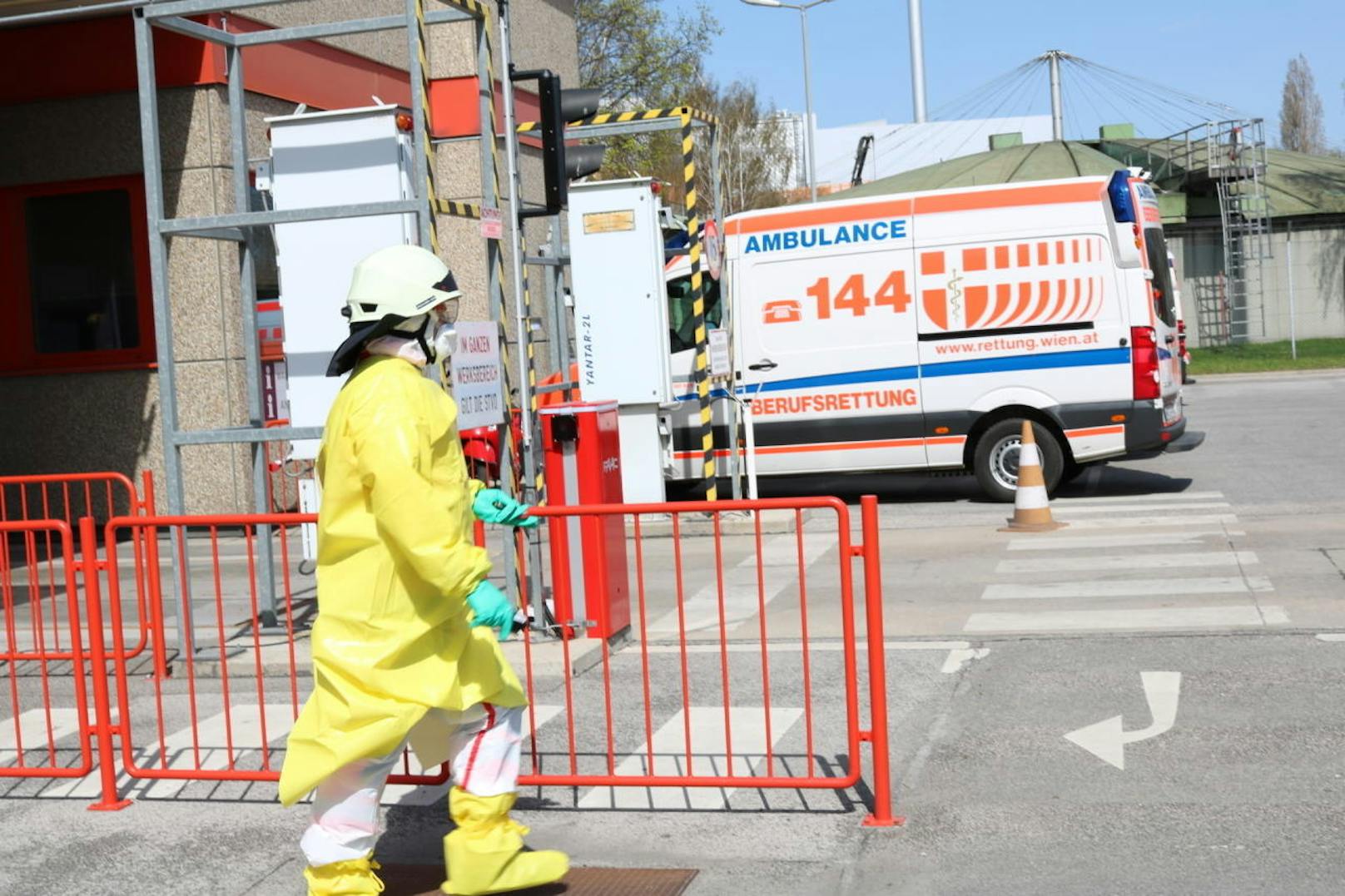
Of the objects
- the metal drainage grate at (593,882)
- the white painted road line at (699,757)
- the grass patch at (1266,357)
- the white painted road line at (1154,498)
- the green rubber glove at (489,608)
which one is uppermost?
the grass patch at (1266,357)

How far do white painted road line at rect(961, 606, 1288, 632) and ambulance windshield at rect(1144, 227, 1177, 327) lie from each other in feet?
17.8

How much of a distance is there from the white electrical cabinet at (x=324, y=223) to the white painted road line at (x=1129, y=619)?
12.8 ft

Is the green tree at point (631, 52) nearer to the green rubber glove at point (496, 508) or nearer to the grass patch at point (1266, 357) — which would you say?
the grass patch at point (1266, 357)

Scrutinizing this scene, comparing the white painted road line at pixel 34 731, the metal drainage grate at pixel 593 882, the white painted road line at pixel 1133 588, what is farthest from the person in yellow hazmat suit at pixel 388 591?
the white painted road line at pixel 1133 588

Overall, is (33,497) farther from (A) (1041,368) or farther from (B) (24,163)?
(A) (1041,368)

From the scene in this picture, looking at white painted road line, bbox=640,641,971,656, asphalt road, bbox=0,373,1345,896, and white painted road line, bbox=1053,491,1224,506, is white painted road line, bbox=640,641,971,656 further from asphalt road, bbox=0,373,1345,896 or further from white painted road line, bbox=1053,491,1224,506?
white painted road line, bbox=1053,491,1224,506

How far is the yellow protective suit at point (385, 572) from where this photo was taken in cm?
458

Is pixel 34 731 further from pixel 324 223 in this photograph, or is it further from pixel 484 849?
pixel 484 849

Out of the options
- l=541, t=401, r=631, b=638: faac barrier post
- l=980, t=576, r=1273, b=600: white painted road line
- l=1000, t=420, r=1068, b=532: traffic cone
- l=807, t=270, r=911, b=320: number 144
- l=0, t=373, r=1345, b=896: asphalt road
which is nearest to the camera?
l=0, t=373, r=1345, b=896: asphalt road

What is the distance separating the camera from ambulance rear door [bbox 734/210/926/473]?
14.9m

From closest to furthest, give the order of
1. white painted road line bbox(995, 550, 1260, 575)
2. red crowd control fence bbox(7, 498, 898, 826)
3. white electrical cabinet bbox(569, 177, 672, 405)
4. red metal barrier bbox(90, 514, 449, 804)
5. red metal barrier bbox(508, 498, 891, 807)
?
red metal barrier bbox(508, 498, 891, 807) < red crowd control fence bbox(7, 498, 898, 826) < red metal barrier bbox(90, 514, 449, 804) < white painted road line bbox(995, 550, 1260, 575) < white electrical cabinet bbox(569, 177, 672, 405)

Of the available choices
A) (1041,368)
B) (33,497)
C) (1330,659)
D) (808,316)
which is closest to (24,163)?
(33,497)

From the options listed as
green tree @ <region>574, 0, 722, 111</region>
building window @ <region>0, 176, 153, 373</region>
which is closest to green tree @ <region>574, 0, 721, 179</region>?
green tree @ <region>574, 0, 722, 111</region>

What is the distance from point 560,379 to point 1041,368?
14.2 ft
